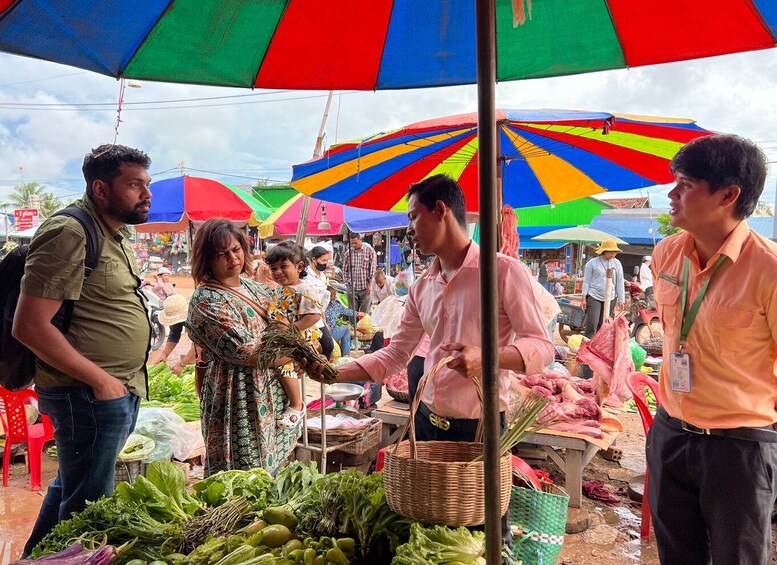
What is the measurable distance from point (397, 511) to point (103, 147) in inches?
89.2

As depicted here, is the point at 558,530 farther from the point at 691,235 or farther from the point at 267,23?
the point at 267,23

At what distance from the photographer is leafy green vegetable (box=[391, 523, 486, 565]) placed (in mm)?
1455

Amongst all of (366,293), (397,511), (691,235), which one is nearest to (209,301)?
(397,511)

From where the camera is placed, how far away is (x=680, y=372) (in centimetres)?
203

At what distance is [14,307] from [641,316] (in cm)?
1059

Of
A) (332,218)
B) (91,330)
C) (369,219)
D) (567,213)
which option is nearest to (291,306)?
(91,330)

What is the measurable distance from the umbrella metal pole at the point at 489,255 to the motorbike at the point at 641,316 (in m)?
9.40

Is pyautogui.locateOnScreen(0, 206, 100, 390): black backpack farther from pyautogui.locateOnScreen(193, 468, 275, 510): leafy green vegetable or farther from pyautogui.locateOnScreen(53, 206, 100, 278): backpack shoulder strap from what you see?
pyautogui.locateOnScreen(193, 468, 275, 510): leafy green vegetable

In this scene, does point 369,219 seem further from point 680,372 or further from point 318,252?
point 680,372

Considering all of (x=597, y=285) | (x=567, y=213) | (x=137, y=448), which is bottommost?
(x=137, y=448)

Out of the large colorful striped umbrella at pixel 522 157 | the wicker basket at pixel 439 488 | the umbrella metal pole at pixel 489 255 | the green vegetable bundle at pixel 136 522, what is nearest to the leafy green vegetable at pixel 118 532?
the green vegetable bundle at pixel 136 522

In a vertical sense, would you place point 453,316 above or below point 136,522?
above

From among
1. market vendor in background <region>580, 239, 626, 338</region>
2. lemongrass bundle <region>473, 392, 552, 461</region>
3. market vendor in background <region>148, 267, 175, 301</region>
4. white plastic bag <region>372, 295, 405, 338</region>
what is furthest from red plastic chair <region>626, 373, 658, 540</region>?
market vendor in background <region>148, 267, 175, 301</region>

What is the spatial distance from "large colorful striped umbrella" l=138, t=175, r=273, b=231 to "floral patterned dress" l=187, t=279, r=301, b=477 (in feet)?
17.7
